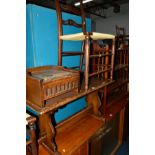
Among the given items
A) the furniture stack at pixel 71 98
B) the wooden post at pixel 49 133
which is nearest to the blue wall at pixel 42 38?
the furniture stack at pixel 71 98

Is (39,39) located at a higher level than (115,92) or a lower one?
higher

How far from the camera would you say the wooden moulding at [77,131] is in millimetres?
1080

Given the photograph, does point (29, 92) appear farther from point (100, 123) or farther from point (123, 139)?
point (123, 139)

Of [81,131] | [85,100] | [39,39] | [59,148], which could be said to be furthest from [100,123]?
[39,39]

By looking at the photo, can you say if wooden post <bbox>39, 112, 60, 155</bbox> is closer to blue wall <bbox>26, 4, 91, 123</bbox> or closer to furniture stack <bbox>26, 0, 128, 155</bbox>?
furniture stack <bbox>26, 0, 128, 155</bbox>

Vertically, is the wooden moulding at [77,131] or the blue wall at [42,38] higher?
the blue wall at [42,38]

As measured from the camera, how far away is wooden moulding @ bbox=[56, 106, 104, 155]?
108 centimetres

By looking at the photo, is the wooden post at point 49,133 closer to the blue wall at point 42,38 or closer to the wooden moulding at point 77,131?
the wooden moulding at point 77,131

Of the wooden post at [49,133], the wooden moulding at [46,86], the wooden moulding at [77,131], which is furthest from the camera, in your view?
the wooden moulding at [77,131]

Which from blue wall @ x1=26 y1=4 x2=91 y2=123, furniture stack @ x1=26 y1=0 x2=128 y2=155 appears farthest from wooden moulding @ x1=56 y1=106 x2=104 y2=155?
blue wall @ x1=26 y1=4 x2=91 y2=123

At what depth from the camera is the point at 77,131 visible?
4.10 ft

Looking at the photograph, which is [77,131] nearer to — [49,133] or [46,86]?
[49,133]
